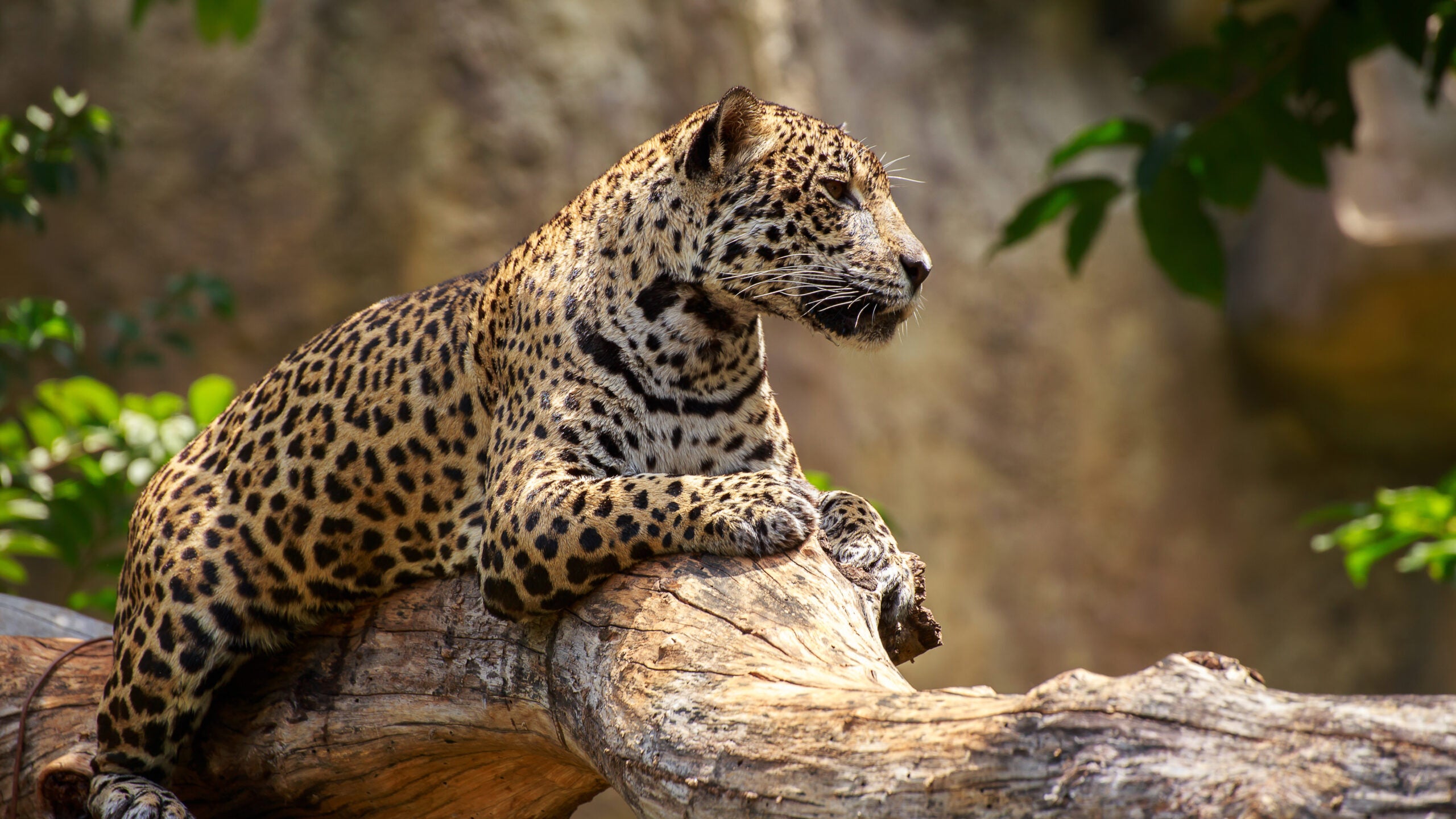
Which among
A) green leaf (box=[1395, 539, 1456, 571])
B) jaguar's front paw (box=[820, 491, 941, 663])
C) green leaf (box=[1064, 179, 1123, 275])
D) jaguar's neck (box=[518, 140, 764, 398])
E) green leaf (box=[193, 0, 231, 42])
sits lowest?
jaguar's front paw (box=[820, 491, 941, 663])

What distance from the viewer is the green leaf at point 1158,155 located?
5.82 metres

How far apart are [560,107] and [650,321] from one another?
7068mm

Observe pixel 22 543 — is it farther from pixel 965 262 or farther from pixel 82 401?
pixel 965 262

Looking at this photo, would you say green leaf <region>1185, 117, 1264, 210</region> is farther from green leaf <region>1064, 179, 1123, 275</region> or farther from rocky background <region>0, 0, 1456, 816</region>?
rocky background <region>0, 0, 1456, 816</region>

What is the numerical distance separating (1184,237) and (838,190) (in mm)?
2205

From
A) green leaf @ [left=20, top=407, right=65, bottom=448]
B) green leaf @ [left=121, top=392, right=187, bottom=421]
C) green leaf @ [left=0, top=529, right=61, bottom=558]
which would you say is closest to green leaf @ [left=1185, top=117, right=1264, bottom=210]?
green leaf @ [left=121, top=392, right=187, bottom=421]

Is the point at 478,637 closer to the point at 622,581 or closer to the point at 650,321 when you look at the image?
the point at 622,581

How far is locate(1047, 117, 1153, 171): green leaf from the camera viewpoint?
20.4ft

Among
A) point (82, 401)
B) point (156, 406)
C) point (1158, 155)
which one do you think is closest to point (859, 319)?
point (1158, 155)

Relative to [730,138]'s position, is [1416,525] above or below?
above

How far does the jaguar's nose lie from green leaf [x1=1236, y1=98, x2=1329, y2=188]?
91.3 inches

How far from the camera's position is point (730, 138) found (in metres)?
4.65

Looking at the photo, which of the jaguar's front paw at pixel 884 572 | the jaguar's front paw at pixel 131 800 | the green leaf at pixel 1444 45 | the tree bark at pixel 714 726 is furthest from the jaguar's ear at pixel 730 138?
the jaguar's front paw at pixel 131 800

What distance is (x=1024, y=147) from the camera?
13641mm
